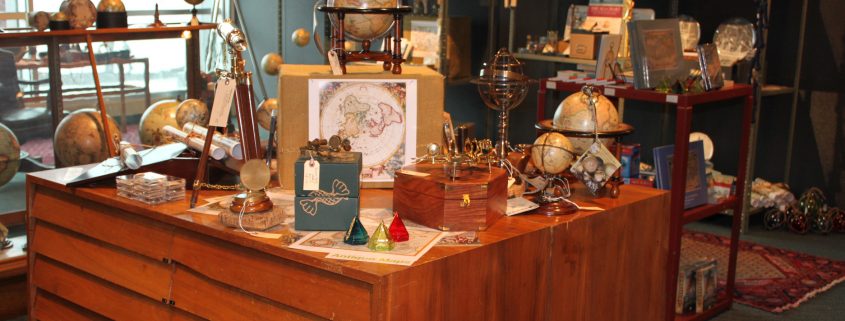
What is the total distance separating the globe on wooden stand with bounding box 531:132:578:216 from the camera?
2.84m

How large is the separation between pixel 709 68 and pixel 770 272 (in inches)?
60.7

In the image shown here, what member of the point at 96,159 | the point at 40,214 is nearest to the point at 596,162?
the point at 40,214

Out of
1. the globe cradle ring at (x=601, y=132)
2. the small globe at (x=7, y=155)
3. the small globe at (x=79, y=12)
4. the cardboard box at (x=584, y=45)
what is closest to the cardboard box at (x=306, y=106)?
the globe cradle ring at (x=601, y=132)

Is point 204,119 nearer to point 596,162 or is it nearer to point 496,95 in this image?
point 496,95

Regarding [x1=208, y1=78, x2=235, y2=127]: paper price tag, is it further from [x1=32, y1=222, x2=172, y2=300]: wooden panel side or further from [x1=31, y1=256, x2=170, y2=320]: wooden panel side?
[x1=31, y1=256, x2=170, y2=320]: wooden panel side

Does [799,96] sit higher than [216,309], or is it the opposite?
[799,96]

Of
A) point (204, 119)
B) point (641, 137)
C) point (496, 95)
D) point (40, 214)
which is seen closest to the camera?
point (496, 95)

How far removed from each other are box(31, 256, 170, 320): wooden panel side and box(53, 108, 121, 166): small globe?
141 cm

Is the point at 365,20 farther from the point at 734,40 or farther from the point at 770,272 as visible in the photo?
the point at 734,40

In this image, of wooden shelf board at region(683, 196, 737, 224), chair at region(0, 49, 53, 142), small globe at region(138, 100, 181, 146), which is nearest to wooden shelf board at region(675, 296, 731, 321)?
wooden shelf board at region(683, 196, 737, 224)

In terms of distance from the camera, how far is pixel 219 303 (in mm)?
2670

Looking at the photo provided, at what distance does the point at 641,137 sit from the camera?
677 centimetres

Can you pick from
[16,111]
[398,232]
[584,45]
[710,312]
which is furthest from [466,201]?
[16,111]

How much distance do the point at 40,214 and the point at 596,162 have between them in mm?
1899
